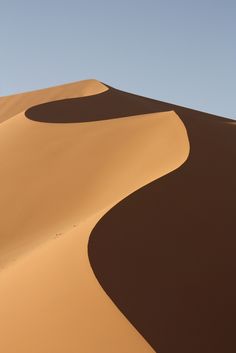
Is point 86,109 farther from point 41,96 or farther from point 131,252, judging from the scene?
point 41,96

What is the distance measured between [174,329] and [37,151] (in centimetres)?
956

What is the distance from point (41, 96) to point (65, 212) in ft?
75.8

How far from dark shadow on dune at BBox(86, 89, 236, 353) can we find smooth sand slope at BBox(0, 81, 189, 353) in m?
0.23

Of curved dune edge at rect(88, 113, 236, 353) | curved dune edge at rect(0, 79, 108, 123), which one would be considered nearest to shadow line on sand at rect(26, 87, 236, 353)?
curved dune edge at rect(88, 113, 236, 353)

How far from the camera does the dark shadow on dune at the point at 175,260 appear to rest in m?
6.15

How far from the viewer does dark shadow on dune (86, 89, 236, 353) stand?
6152 millimetres

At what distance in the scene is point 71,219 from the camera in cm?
1081

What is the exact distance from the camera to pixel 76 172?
13.2 metres

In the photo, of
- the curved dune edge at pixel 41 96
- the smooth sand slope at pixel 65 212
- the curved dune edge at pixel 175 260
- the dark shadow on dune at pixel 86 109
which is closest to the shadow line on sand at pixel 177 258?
the curved dune edge at pixel 175 260

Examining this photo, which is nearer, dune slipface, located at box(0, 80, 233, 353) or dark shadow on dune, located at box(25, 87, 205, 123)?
dune slipface, located at box(0, 80, 233, 353)

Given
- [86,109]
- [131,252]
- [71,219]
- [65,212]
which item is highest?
[131,252]

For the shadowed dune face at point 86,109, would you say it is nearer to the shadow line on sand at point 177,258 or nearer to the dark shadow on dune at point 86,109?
the dark shadow on dune at point 86,109

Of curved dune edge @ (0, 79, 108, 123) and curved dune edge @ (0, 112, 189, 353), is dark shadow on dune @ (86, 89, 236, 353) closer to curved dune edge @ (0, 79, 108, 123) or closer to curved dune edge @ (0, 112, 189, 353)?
curved dune edge @ (0, 112, 189, 353)

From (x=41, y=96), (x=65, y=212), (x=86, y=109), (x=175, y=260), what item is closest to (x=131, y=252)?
(x=175, y=260)
